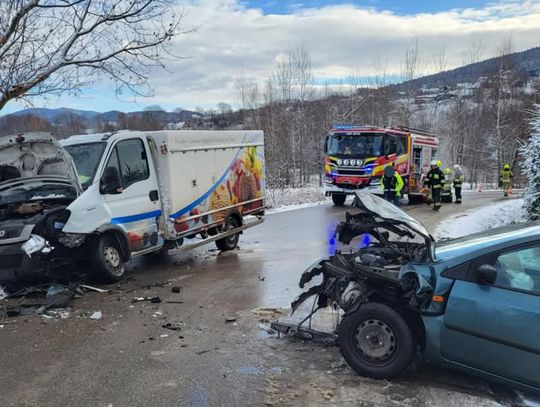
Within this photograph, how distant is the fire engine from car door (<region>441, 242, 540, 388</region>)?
1490cm

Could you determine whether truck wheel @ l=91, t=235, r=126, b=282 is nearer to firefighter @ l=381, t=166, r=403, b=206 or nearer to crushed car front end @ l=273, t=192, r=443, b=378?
crushed car front end @ l=273, t=192, r=443, b=378

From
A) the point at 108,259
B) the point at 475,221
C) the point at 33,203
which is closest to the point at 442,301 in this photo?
the point at 108,259

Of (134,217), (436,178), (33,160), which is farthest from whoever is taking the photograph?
(436,178)

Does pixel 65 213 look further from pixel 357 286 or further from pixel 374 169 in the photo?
pixel 374 169

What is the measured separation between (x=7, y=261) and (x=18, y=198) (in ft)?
4.02

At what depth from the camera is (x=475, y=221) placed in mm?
14320

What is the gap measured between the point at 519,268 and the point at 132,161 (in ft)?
21.1

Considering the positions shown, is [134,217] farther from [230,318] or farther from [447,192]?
[447,192]

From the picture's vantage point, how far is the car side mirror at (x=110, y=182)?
755 centimetres

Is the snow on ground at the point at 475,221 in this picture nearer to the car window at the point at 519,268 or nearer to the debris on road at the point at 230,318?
the debris on road at the point at 230,318

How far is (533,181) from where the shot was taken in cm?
1072

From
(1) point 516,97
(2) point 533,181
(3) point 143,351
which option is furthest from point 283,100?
(3) point 143,351

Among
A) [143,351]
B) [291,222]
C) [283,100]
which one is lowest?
→ [291,222]

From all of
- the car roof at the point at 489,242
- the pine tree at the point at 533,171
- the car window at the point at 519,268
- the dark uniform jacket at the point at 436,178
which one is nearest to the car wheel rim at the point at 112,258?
the car roof at the point at 489,242
